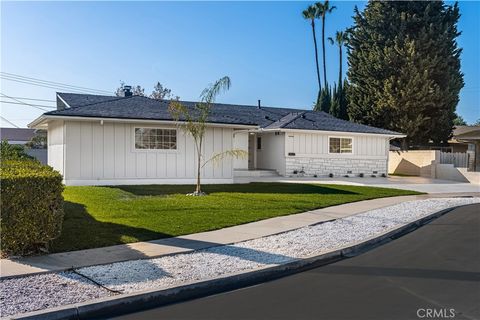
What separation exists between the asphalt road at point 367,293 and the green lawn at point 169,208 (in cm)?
313

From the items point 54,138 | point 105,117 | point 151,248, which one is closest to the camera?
point 151,248

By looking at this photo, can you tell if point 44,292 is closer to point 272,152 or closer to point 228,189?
point 228,189

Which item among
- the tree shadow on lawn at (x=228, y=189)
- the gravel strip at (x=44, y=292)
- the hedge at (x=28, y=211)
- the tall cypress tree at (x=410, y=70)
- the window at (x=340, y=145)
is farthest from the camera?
the tall cypress tree at (x=410, y=70)

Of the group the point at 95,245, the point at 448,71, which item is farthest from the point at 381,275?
the point at 448,71

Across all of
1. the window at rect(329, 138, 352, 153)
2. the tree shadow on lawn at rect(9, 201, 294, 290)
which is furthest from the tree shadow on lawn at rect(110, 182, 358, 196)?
the window at rect(329, 138, 352, 153)

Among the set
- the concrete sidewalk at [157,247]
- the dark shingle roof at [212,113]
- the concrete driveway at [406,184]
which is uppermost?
the dark shingle roof at [212,113]

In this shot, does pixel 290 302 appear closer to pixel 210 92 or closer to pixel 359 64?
pixel 210 92

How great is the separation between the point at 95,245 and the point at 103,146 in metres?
10.3

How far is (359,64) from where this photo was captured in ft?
115

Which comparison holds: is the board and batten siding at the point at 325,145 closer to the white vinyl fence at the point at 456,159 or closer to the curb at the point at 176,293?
the white vinyl fence at the point at 456,159

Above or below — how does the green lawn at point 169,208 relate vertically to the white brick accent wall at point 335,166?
below
